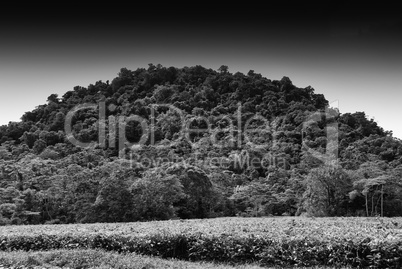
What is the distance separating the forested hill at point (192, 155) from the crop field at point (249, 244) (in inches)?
601

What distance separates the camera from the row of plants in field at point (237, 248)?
9.12 m

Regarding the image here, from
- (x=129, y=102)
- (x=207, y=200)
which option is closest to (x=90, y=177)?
(x=207, y=200)

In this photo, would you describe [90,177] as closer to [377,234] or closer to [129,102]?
[377,234]

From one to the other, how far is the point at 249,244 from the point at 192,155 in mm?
41316

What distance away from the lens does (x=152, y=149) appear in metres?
50.5

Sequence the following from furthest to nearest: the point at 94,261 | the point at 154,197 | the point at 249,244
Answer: the point at 154,197 < the point at 94,261 < the point at 249,244

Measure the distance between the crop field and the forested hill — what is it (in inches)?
601

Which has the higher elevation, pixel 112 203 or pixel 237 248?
pixel 237 248

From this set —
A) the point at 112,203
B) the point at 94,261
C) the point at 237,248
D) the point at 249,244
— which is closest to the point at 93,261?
the point at 94,261

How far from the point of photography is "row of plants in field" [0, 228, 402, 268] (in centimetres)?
912

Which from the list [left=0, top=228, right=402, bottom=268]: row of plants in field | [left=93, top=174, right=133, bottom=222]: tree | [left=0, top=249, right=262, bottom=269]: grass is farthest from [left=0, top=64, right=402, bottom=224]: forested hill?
[left=0, top=249, right=262, bottom=269]: grass

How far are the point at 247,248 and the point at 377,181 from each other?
1076 inches

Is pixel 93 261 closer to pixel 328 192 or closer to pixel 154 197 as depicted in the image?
pixel 154 197

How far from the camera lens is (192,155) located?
51.8 m
